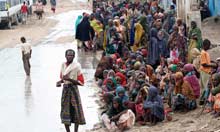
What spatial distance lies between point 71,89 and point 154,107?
5.65 ft

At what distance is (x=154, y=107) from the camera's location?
1154cm

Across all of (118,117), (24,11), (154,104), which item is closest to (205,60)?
(154,104)

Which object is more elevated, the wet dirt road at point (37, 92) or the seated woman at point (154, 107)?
the seated woman at point (154, 107)

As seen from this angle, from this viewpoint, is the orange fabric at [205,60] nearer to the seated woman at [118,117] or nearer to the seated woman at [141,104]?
the seated woman at [141,104]

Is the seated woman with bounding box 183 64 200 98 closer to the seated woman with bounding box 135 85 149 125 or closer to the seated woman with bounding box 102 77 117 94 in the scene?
the seated woman with bounding box 135 85 149 125

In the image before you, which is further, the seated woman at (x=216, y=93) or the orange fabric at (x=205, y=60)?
the orange fabric at (x=205, y=60)

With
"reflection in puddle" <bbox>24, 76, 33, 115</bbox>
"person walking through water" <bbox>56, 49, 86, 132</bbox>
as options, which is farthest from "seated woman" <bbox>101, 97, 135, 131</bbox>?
"reflection in puddle" <bbox>24, 76, 33, 115</bbox>

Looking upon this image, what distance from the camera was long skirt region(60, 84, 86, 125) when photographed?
10.7 meters

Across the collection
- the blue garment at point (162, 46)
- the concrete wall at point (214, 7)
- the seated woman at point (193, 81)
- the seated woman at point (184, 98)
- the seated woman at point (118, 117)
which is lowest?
the seated woman at point (118, 117)

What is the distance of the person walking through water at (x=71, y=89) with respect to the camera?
10539mm

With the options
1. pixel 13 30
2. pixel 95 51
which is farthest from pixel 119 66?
pixel 13 30

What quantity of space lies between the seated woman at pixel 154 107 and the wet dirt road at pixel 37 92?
131 centimetres

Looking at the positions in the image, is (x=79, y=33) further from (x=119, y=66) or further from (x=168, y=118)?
(x=168, y=118)

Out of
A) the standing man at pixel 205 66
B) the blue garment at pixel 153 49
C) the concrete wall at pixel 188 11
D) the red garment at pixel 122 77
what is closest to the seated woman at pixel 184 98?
the standing man at pixel 205 66
